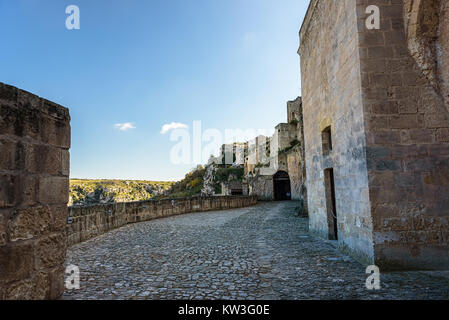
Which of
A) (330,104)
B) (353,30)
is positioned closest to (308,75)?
(330,104)

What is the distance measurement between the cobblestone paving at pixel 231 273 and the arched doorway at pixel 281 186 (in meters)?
17.7

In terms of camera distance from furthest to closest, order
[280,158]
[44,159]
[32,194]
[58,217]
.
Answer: [280,158] → [58,217] → [44,159] → [32,194]

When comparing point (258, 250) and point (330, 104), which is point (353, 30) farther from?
point (258, 250)

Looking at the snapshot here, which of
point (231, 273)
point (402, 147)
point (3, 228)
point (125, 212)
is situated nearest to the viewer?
point (3, 228)

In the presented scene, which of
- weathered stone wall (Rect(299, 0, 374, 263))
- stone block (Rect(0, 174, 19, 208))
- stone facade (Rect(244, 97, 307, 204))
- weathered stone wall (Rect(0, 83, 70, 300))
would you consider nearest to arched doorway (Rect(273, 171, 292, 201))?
stone facade (Rect(244, 97, 307, 204))

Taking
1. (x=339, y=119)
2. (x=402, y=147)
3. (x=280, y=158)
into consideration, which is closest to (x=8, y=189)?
(x=402, y=147)

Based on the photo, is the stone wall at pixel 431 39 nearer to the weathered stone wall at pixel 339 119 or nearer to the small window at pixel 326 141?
the weathered stone wall at pixel 339 119

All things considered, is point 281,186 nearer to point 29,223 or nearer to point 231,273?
point 231,273

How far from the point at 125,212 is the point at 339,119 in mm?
8088

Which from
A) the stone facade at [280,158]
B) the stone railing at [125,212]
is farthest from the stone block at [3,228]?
the stone facade at [280,158]

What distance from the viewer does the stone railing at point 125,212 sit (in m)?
6.50

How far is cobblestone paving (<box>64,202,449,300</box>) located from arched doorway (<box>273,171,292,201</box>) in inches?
697

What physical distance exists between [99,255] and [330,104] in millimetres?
5730

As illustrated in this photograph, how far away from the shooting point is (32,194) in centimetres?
220
